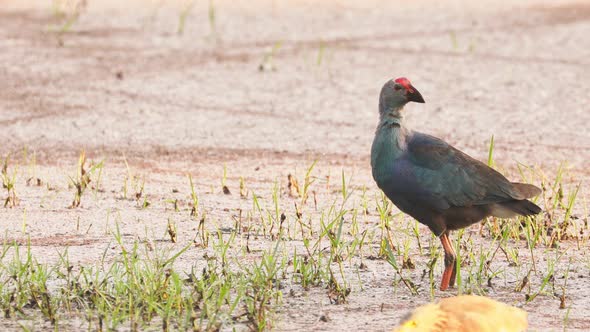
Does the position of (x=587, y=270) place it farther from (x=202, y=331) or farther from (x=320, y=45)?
(x=320, y=45)

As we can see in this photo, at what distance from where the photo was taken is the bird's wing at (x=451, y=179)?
484cm

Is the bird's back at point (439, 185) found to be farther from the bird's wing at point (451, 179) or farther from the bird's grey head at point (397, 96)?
the bird's grey head at point (397, 96)

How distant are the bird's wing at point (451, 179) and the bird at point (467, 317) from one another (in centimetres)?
81

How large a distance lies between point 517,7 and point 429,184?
7547mm

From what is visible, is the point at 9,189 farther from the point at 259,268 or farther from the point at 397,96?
the point at 397,96

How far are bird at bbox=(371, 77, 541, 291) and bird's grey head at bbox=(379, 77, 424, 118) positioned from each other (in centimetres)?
6

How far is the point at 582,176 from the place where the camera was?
7.14 metres

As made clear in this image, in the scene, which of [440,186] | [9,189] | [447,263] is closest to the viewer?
[440,186]

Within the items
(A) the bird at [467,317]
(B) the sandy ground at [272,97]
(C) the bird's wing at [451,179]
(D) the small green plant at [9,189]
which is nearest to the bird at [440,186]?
(C) the bird's wing at [451,179]

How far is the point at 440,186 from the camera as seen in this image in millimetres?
4840

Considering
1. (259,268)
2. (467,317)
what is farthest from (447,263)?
(467,317)

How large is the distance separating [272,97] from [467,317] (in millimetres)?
5193

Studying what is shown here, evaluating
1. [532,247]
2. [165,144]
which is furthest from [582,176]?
[165,144]

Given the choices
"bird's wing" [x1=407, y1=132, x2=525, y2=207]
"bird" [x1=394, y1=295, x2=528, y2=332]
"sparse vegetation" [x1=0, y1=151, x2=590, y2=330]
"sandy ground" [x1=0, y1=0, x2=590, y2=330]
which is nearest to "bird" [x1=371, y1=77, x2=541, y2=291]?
A: "bird's wing" [x1=407, y1=132, x2=525, y2=207]
